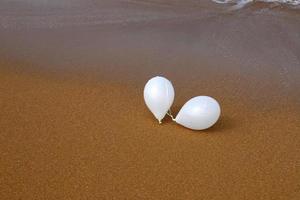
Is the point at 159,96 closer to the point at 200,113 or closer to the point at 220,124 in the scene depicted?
the point at 200,113

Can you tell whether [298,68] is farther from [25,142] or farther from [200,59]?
[25,142]

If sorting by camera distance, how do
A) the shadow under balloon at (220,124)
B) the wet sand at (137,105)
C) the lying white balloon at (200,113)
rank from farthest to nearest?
the shadow under balloon at (220,124) → the lying white balloon at (200,113) → the wet sand at (137,105)

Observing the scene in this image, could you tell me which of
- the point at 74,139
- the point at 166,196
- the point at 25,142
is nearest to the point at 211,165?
the point at 166,196

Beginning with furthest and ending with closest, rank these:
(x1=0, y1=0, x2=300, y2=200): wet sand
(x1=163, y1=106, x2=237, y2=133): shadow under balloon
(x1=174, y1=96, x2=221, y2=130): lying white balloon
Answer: (x1=163, y1=106, x2=237, y2=133): shadow under balloon < (x1=174, y1=96, x2=221, y2=130): lying white balloon < (x1=0, y1=0, x2=300, y2=200): wet sand

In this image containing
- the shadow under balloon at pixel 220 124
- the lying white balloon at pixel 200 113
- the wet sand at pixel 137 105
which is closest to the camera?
the wet sand at pixel 137 105

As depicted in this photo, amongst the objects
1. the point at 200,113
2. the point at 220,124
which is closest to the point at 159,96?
the point at 200,113

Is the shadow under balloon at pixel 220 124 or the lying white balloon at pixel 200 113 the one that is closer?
the lying white balloon at pixel 200 113
